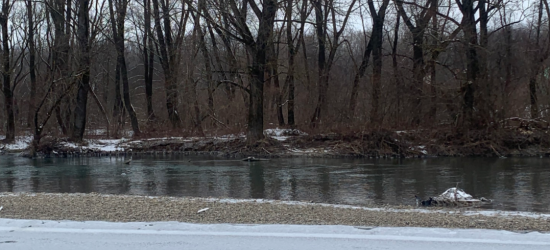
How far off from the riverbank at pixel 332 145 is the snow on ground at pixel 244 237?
65.5 ft

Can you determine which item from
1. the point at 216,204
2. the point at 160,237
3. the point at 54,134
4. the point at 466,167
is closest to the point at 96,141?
the point at 54,134

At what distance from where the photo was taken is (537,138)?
2642 cm

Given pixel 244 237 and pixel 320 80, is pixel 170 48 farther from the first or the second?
pixel 244 237

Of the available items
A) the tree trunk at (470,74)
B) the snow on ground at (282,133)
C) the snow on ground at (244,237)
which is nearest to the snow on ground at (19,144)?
the snow on ground at (282,133)

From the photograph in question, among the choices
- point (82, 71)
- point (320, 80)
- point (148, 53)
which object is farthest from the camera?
point (148, 53)

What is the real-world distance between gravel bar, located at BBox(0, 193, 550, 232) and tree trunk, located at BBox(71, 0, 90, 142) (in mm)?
21426

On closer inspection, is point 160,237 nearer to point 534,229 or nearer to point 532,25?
point 534,229

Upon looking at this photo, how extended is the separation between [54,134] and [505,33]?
27.6 meters

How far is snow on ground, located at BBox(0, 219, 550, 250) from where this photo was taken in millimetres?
6458

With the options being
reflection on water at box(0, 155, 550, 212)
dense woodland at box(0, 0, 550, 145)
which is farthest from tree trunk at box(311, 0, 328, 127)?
reflection on water at box(0, 155, 550, 212)

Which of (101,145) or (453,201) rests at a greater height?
(101,145)

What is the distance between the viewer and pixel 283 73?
32.6 m

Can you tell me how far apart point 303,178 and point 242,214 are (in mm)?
9525

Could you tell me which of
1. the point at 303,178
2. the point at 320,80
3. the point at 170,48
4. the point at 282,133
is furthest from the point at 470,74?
the point at 170,48
